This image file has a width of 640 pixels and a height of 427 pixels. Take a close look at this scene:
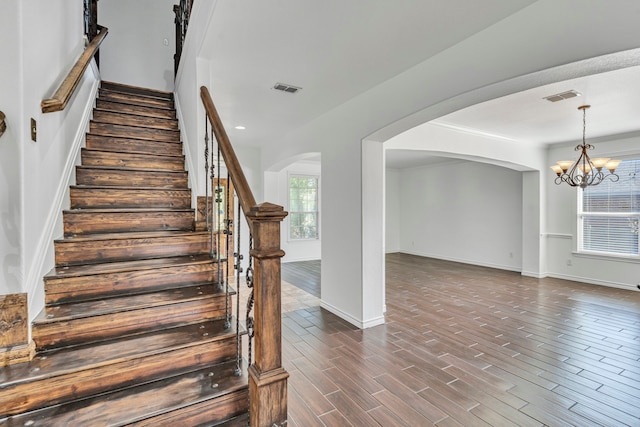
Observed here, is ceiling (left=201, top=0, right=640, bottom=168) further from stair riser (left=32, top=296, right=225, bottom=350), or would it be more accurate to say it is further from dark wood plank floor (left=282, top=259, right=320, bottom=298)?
dark wood plank floor (left=282, top=259, right=320, bottom=298)

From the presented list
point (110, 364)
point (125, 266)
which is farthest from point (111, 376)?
point (125, 266)

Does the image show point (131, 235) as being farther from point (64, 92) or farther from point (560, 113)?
point (560, 113)

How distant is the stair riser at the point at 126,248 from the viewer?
6.72ft

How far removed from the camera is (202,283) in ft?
7.23

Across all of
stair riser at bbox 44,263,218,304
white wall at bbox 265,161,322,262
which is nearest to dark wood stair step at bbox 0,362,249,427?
stair riser at bbox 44,263,218,304

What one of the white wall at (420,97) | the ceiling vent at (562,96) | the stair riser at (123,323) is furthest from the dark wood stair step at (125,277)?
the ceiling vent at (562,96)

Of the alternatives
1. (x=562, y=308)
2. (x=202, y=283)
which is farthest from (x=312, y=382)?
(x=562, y=308)

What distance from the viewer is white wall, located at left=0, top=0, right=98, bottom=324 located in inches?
57.1

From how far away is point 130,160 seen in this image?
302 cm

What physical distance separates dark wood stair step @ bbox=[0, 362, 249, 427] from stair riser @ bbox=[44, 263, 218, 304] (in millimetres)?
674

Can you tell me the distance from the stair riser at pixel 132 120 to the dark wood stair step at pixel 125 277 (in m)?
2.01

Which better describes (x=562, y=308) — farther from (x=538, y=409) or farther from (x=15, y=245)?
(x=15, y=245)

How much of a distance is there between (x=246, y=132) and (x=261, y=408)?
188 inches

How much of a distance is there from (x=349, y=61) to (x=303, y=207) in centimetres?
549
